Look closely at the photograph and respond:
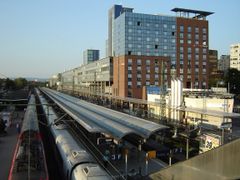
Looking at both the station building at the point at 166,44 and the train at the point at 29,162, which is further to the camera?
the station building at the point at 166,44

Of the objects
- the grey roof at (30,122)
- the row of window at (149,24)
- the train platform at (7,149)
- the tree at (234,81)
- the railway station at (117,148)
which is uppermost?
the row of window at (149,24)

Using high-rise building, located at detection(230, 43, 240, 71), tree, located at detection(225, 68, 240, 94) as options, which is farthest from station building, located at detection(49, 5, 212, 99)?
high-rise building, located at detection(230, 43, 240, 71)

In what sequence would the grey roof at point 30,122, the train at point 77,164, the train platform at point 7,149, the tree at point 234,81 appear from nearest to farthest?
the train at point 77,164, the train platform at point 7,149, the grey roof at point 30,122, the tree at point 234,81

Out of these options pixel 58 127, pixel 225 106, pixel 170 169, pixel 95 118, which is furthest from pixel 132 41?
pixel 170 169

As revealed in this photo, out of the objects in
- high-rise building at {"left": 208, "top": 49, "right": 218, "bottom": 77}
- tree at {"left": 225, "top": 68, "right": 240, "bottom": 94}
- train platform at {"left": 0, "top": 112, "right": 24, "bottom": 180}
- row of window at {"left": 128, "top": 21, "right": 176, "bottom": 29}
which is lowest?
train platform at {"left": 0, "top": 112, "right": 24, "bottom": 180}

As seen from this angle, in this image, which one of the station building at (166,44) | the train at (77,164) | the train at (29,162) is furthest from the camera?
the station building at (166,44)

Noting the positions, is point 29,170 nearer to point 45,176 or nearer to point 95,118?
point 45,176

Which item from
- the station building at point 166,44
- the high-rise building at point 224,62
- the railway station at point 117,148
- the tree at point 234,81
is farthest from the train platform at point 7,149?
the high-rise building at point 224,62

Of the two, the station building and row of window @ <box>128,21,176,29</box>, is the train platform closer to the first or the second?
the station building

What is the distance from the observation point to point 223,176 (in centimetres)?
1318

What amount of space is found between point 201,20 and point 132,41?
2017 cm

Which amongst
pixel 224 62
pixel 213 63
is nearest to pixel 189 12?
pixel 213 63

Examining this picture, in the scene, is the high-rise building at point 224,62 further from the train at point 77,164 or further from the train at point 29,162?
the train at point 29,162

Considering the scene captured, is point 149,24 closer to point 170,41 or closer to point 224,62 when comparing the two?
point 170,41
